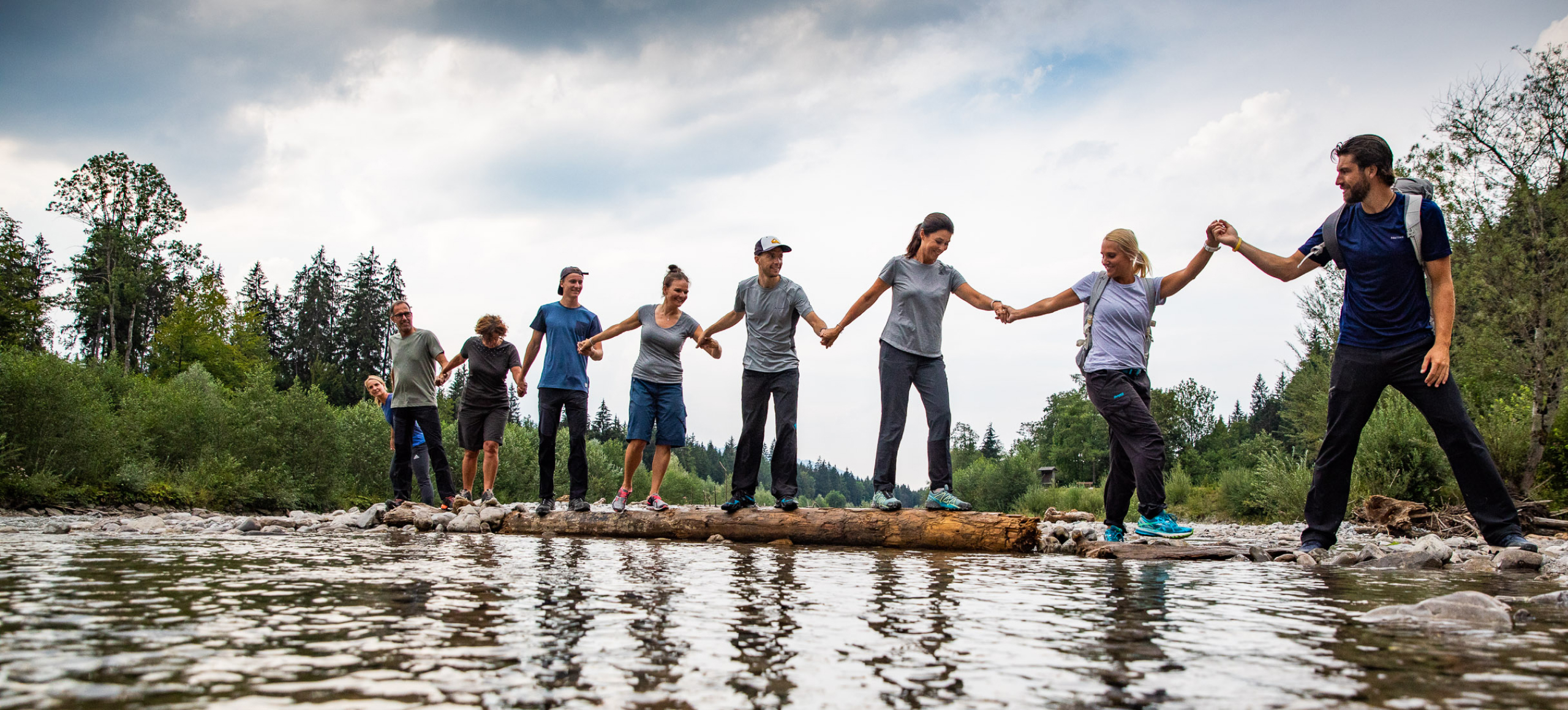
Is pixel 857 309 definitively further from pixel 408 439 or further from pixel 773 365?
pixel 408 439

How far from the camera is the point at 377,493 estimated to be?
29.7 metres

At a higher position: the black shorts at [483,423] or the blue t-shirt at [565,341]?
the blue t-shirt at [565,341]

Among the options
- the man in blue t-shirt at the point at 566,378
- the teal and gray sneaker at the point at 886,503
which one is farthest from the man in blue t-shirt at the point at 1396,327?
the man in blue t-shirt at the point at 566,378

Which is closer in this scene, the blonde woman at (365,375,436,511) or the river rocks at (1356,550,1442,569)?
the river rocks at (1356,550,1442,569)

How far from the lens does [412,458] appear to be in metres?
10.5

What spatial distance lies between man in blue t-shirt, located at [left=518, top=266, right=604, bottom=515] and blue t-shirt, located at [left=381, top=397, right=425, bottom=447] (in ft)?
6.48

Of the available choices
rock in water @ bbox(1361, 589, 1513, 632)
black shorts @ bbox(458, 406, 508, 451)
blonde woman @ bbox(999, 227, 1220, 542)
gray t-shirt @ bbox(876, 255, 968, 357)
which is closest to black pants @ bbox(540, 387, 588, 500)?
black shorts @ bbox(458, 406, 508, 451)

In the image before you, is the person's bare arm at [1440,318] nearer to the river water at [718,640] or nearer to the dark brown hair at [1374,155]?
the dark brown hair at [1374,155]

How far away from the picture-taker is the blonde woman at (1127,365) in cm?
632

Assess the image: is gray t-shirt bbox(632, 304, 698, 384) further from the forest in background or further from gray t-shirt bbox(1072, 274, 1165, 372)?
the forest in background

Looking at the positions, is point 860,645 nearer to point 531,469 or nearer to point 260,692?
point 260,692

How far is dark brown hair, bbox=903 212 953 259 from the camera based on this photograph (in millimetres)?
7336

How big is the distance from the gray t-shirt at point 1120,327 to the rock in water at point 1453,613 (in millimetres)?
3459

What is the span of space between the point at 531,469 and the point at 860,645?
1533 inches
